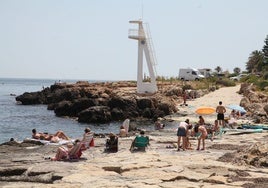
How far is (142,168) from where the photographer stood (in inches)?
510

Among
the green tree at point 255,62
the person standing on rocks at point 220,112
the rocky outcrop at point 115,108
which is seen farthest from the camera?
the green tree at point 255,62

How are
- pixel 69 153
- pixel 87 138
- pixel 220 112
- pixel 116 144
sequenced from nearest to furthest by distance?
pixel 69 153 → pixel 87 138 → pixel 116 144 → pixel 220 112

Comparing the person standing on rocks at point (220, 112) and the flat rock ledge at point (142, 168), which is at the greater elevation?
the person standing on rocks at point (220, 112)

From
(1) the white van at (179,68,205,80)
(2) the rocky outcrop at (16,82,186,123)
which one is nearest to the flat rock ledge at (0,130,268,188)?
(2) the rocky outcrop at (16,82,186,123)

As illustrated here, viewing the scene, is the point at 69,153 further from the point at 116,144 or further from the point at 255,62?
the point at 255,62

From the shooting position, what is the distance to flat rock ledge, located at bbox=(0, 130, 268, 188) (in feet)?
37.0

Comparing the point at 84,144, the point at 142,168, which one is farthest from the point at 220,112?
the point at 142,168

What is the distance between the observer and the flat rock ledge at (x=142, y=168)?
11281mm

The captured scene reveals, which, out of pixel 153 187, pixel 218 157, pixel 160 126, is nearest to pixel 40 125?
pixel 160 126

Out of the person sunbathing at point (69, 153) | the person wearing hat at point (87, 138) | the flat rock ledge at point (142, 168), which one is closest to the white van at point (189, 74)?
the flat rock ledge at point (142, 168)

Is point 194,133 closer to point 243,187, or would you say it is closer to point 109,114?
point 243,187

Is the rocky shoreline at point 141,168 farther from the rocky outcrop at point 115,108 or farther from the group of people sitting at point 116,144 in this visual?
the rocky outcrop at point 115,108

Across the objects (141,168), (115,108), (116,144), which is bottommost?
(115,108)

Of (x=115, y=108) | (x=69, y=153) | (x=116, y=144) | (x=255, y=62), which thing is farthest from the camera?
(x=255, y=62)
